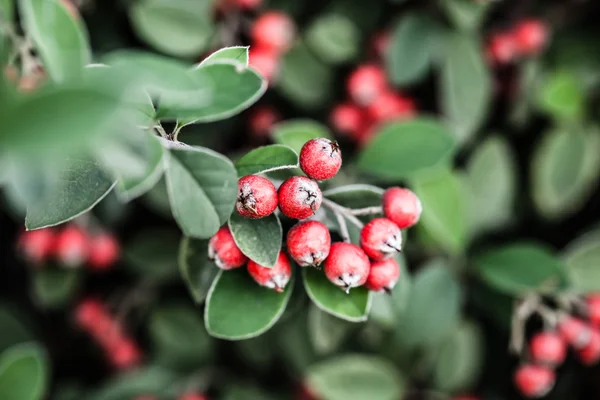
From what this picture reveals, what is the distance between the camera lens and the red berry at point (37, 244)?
1.95 m

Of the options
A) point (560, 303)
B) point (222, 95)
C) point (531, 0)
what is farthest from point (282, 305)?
point (531, 0)

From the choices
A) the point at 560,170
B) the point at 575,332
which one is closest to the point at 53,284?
the point at 575,332

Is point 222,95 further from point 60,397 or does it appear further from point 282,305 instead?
point 60,397

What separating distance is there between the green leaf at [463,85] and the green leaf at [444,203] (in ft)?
0.83

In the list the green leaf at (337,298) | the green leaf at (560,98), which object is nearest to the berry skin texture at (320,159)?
the green leaf at (337,298)

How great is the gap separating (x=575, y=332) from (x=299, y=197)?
110 centimetres

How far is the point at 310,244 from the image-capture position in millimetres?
1025

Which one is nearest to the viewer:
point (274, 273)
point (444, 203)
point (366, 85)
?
point (274, 273)

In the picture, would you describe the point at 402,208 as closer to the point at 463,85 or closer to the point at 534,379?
the point at 534,379

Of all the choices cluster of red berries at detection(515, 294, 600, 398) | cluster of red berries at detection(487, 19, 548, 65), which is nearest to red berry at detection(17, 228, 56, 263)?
cluster of red berries at detection(515, 294, 600, 398)

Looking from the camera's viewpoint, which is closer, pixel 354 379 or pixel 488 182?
pixel 354 379

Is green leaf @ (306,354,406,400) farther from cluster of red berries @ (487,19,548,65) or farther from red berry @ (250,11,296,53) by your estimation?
cluster of red berries @ (487,19,548,65)

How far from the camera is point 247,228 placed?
105 cm

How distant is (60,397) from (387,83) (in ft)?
5.00
